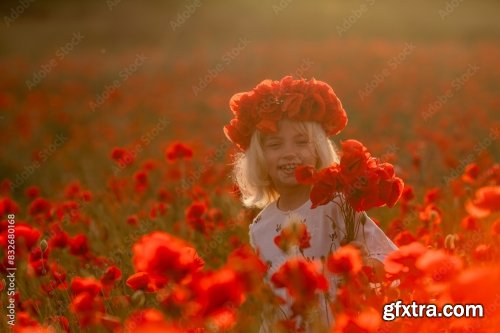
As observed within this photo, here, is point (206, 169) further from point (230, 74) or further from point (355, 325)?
point (230, 74)

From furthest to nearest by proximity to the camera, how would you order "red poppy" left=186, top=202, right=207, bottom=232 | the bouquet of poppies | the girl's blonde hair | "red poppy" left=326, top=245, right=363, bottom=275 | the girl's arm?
"red poppy" left=186, top=202, right=207, bottom=232, the girl's blonde hair, the girl's arm, the bouquet of poppies, "red poppy" left=326, top=245, right=363, bottom=275

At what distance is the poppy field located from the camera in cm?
164

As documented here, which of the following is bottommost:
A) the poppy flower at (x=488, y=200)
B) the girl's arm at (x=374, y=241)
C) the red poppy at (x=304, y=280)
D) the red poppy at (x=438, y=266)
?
the red poppy at (x=304, y=280)

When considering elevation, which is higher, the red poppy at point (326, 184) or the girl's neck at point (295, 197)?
the girl's neck at point (295, 197)

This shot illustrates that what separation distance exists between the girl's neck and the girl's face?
0.05 metres

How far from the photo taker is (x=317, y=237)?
264 cm

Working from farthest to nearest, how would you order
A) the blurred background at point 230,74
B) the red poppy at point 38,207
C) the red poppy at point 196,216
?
the blurred background at point 230,74, the red poppy at point 38,207, the red poppy at point 196,216

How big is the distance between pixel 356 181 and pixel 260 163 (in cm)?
83

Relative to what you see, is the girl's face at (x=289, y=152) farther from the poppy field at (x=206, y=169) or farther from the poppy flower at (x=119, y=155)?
the poppy flower at (x=119, y=155)

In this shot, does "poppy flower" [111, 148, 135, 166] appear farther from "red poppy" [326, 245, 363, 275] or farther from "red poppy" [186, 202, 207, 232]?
"red poppy" [326, 245, 363, 275]

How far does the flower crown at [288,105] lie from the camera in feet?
8.72

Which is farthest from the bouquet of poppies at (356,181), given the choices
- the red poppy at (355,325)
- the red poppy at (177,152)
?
the red poppy at (177,152)

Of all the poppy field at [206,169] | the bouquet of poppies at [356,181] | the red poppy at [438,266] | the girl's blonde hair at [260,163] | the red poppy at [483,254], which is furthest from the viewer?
the girl's blonde hair at [260,163]

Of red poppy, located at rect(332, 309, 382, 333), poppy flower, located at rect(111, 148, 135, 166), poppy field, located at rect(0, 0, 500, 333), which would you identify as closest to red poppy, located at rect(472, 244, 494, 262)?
poppy field, located at rect(0, 0, 500, 333)
